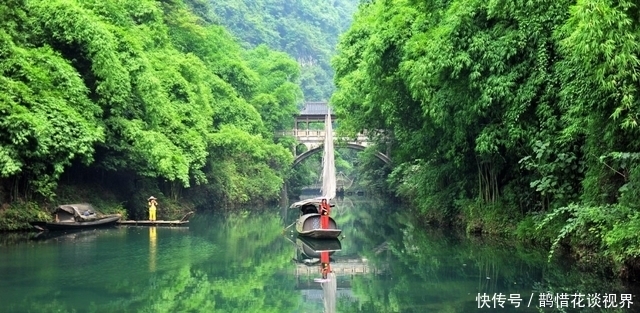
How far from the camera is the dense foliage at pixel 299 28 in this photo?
7338 centimetres

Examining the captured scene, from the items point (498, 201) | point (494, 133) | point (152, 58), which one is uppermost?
point (152, 58)

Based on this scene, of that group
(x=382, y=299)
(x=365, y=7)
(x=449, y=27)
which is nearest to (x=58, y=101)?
(x=449, y=27)

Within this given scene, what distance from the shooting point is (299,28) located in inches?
3462

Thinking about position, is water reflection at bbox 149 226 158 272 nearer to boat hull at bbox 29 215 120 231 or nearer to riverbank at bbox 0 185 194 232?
boat hull at bbox 29 215 120 231

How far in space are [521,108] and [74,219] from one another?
503 inches

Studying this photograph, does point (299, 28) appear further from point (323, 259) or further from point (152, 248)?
point (323, 259)

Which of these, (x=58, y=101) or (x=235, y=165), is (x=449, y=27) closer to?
(x=58, y=101)

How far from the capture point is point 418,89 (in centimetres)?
1822

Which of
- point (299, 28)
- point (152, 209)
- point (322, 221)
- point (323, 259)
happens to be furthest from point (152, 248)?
point (299, 28)

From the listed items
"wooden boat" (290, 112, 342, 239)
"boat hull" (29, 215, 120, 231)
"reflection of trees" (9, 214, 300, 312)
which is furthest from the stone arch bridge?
"reflection of trees" (9, 214, 300, 312)

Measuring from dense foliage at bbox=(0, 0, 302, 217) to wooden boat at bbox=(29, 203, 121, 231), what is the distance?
2.58 feet

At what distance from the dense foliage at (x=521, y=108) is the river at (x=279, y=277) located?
0.99 m

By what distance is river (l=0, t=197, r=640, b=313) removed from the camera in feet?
34.7

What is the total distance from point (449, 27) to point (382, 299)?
23.5 feet
